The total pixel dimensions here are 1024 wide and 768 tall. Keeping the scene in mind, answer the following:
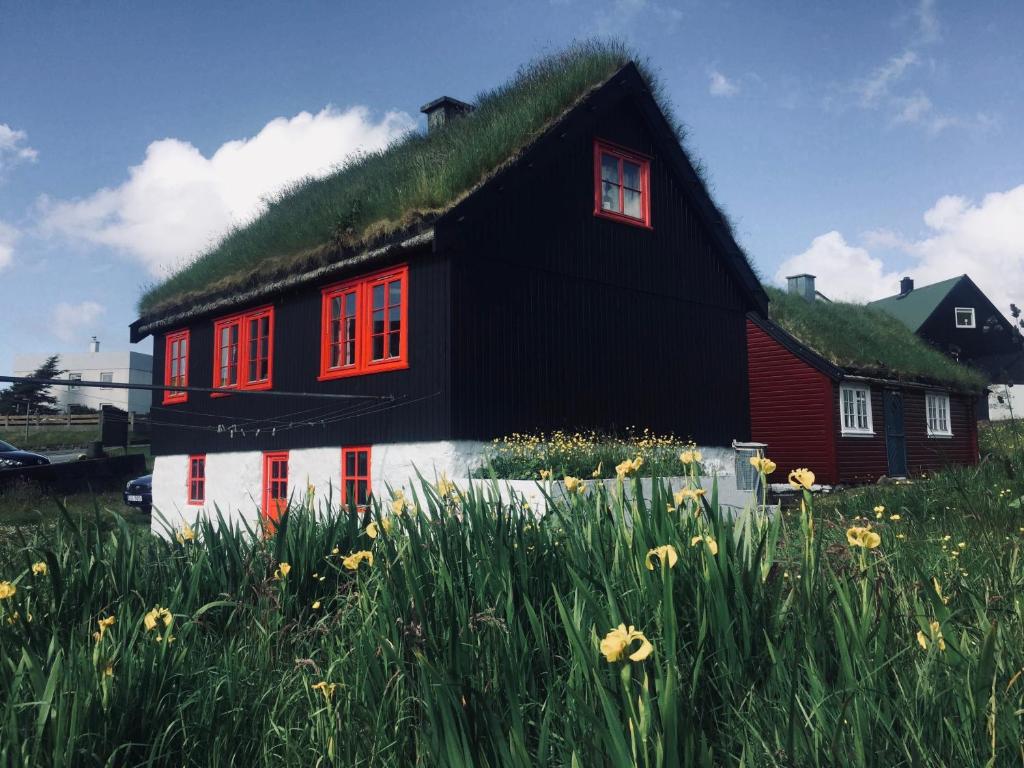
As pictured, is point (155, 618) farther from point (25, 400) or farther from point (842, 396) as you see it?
point (25, 400)

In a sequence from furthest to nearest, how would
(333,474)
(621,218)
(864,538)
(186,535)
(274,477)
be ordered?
(274,477) → (621,218) → (333,474) → (186,535) → (864,538)

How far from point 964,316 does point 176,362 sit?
1256 inches

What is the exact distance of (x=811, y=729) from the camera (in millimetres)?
2293

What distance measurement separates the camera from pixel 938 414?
79.0ft

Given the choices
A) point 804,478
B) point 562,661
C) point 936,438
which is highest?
point 936,438

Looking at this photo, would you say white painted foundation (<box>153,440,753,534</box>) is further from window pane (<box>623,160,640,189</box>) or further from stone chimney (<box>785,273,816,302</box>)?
stone chimney (<box>785,273,816,302</box>)

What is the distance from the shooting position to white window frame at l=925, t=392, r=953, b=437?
23.6 m

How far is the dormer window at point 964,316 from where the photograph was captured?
113 ft

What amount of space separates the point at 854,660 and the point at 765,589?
468 mm

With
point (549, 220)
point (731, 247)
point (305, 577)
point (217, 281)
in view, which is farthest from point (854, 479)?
point (305, 577)

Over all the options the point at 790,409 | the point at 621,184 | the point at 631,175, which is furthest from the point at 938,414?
the point at 621,184

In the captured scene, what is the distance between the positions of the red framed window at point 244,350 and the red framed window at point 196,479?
5.38 feet

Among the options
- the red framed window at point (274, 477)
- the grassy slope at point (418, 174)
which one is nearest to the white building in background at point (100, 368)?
the grassy slope at point (418, 174)

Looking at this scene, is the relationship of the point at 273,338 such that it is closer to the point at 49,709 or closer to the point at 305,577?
the point at 305,577
